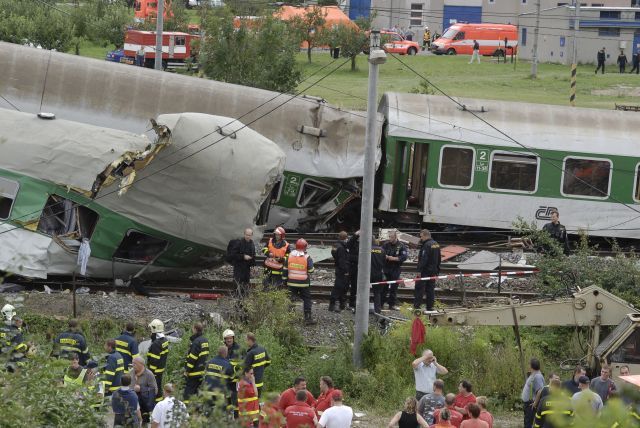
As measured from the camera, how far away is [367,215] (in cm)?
1511

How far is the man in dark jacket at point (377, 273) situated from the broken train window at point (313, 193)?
504 centimetres

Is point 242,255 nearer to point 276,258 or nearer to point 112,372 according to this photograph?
point 276,258

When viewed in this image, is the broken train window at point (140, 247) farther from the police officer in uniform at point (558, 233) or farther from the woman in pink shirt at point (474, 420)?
the woman in pink shirt at point (474, 420)

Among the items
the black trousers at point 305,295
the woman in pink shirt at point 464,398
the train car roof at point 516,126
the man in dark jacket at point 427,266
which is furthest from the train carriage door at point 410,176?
the woman in pink shirt at point 464,398

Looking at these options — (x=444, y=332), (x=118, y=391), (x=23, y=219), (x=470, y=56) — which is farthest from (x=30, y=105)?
(x=470, y=56)

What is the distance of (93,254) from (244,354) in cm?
536

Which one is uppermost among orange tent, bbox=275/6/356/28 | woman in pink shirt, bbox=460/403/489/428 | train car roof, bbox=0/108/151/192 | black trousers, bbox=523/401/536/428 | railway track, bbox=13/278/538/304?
orange tent, bbox=275/6/356/28

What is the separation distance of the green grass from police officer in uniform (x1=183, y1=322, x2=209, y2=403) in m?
25.1

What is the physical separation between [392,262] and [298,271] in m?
1.62

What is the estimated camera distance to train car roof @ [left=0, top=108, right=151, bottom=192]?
1805cm

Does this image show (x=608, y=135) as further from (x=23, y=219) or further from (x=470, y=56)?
(x=470, y=56)

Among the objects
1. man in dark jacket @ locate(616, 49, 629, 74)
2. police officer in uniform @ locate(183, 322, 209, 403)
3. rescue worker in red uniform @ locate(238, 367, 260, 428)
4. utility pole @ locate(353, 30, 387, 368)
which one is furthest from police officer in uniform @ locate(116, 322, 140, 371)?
man in dark jacket @ locate(616, 49, 629, 74)

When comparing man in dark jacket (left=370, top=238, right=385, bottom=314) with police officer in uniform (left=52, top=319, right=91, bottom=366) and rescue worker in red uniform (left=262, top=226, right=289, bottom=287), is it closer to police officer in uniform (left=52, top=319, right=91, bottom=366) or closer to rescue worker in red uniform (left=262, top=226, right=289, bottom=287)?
rescue worker in red uniform (left=262, top=226, right=289, bottom=287)

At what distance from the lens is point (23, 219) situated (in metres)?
17.9
